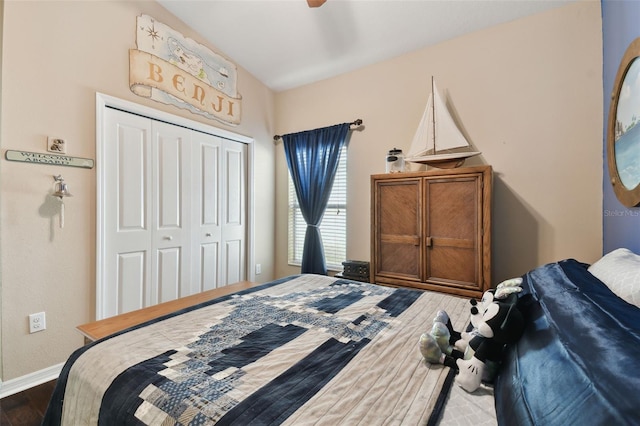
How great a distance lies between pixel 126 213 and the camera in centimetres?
240

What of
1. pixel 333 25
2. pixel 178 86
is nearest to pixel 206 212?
pixel 178 86

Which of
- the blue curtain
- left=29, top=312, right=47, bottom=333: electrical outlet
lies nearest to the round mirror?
the blue curtain

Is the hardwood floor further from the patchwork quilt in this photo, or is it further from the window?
the window

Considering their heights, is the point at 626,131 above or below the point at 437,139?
below

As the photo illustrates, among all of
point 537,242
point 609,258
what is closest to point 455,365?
point 609,258

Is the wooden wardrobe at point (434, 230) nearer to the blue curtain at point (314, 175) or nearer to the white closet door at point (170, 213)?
the blue curtain at point (314, 175)

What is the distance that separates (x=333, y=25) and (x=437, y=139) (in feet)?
4.60

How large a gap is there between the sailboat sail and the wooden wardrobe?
0.89 ft

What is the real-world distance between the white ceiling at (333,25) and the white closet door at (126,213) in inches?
47.7

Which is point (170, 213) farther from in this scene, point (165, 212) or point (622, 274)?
Result: point (622, 274)

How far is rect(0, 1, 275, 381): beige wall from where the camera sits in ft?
6.04

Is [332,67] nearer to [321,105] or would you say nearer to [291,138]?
[321,105]

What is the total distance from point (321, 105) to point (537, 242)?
258 cm

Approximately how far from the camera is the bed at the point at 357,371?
57cm
